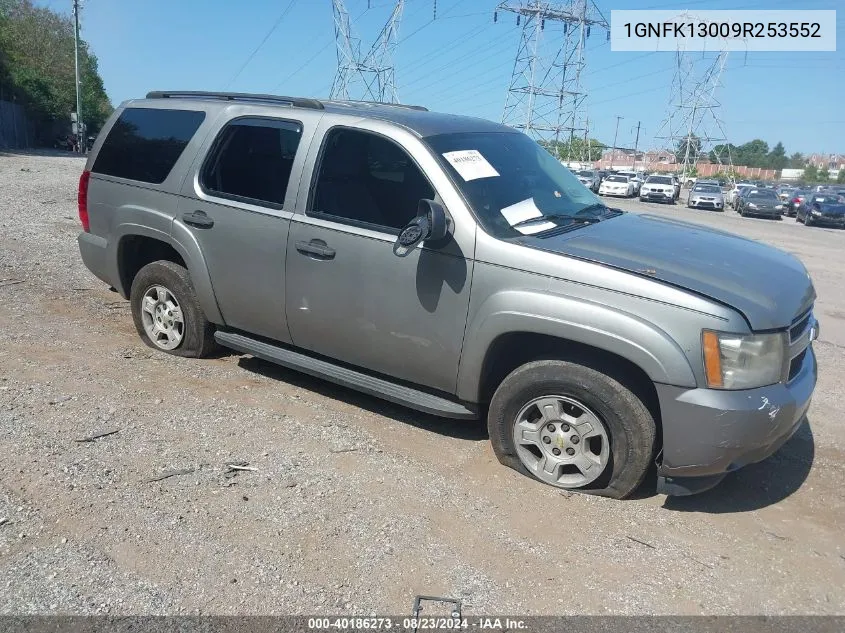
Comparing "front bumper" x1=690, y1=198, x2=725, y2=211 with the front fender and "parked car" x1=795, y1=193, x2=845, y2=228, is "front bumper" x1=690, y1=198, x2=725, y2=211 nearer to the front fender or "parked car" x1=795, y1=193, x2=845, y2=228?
"parked car" x1=795, y1=193, x2=845, y2=228

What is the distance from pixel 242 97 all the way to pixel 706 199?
36214 millimetres

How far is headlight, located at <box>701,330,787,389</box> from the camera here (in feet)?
10.5

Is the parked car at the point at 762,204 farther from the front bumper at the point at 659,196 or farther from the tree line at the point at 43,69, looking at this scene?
the tree line at the point at 43,69

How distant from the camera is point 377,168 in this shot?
4234 millimetres

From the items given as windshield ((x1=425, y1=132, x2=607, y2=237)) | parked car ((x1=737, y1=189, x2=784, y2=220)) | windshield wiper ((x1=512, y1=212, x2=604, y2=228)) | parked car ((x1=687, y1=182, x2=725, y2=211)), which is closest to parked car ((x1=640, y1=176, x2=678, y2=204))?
parked car ((x1=687, y1=182, x2=725, y2=211))

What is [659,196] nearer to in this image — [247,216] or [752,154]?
[247,216]

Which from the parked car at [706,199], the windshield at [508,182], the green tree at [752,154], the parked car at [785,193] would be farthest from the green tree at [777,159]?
the windshield at [508,182]

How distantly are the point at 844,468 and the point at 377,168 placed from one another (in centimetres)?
330

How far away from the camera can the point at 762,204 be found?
3316cm

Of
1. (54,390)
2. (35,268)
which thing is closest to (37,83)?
(35,268)

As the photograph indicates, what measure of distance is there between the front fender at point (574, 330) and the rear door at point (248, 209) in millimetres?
1415

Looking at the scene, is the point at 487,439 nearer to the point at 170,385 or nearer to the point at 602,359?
the point at 602,359

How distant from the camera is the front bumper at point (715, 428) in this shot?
3229mm

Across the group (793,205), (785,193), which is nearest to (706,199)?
(793,205)
